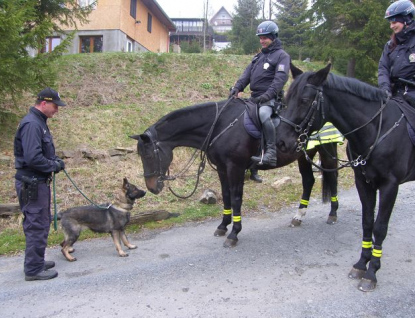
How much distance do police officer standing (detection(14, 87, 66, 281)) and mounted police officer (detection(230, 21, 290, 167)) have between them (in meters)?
3.03

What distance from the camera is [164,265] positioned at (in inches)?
189

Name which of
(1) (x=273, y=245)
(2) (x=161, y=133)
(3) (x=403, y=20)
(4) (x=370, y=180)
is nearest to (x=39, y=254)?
(2) (x=161, y=133)

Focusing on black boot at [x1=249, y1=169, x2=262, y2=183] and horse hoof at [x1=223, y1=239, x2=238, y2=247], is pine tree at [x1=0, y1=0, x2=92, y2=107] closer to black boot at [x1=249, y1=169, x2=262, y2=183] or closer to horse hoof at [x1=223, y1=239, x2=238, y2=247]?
black boot at [x1=249, y1=169, x2=262, y2=183]

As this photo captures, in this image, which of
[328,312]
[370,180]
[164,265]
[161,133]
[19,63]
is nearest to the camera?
[328,312]

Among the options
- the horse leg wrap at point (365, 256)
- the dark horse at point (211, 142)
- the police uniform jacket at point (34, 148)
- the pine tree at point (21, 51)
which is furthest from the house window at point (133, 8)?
the horse leg wrap at point (365, 256)

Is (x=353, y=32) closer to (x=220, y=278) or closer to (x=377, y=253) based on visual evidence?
(x=377, y=253)

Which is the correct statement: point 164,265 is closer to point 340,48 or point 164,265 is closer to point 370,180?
point 370,180

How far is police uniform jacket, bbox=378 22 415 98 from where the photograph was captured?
4.41 meters

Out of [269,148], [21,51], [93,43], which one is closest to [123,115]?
[21,51]

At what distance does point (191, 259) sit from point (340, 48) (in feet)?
57.4

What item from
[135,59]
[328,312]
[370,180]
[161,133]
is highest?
[135,59]

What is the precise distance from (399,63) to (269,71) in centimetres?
200

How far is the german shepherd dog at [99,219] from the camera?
4.95 m

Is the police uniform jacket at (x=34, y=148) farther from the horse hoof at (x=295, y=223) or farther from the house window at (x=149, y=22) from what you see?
the house window at (x=149, y=22)
